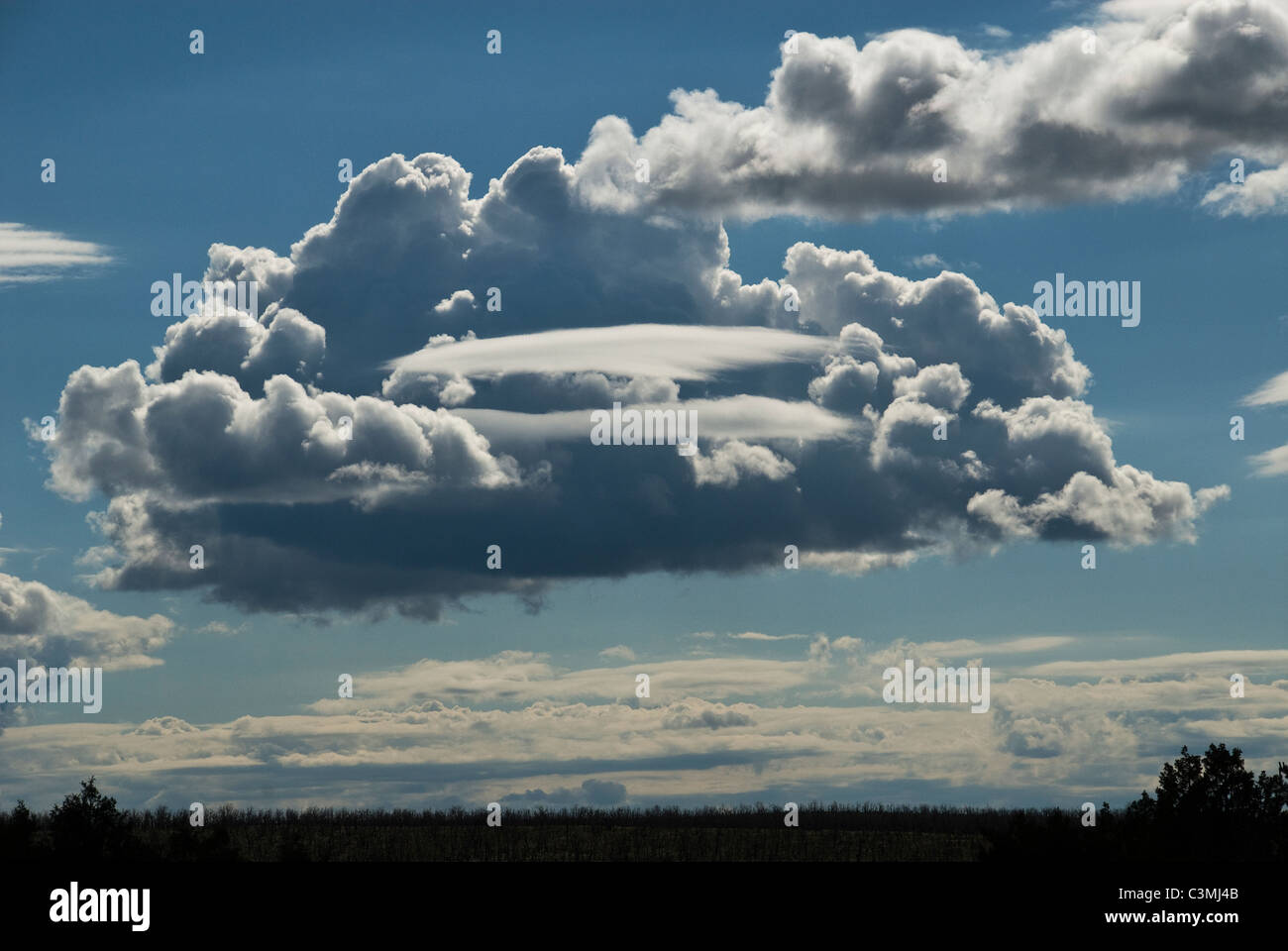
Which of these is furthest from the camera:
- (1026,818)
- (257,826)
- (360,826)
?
(360,826)

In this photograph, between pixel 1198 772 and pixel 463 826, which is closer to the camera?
pixel 1198 772

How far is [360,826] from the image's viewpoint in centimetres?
17850

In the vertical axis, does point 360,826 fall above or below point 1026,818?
below

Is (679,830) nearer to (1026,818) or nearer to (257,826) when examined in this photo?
(257,826)
